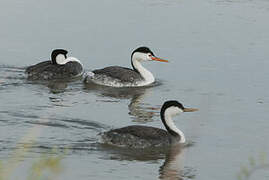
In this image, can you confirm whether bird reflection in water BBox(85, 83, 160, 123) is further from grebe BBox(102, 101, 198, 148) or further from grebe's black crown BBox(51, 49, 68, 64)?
grebe BBox(102, 101, 198, 148)

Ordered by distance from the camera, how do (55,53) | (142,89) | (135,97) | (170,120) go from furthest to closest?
(55,53)
(142,89)
(135,97)
(170,120)

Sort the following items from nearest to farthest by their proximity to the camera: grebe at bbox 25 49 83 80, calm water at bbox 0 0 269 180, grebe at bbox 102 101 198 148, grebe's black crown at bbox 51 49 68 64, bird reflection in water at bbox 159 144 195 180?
Answer: 1. bird reflection in water at bbox 159 144 195 180
2. calm water at bbox 0 0 269 180
3. grebe at bbox 102 101 198 148
4. grebe at bbox 25 49 83 80
5. grebe's black crown at bbox 51 49 68 64

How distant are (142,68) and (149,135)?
20.1 ft

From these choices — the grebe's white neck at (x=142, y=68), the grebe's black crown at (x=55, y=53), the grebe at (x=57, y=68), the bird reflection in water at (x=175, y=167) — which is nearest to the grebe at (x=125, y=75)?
the grebe's white neck at (x=142, y=68)

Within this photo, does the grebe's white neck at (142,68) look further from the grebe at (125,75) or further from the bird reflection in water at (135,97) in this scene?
the bird reflection in water at (135,97)

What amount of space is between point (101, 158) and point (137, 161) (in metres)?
0.58

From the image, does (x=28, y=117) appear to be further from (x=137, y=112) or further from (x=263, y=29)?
(x=263, y=29)

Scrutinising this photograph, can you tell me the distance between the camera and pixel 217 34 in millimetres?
21859

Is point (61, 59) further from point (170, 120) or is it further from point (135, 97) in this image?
point (170, 120)

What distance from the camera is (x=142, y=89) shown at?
17.9 m

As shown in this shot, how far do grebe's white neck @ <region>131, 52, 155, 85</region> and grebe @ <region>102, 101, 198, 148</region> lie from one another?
496cm

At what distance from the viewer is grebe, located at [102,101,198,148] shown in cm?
1230

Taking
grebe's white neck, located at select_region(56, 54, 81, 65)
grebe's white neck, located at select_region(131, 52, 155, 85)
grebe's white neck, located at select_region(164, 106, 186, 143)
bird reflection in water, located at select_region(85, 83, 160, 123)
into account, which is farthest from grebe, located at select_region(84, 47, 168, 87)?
grebe's white neck, located at select_region(164, 106, 186, 143)

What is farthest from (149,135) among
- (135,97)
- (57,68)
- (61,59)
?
(61,59)
